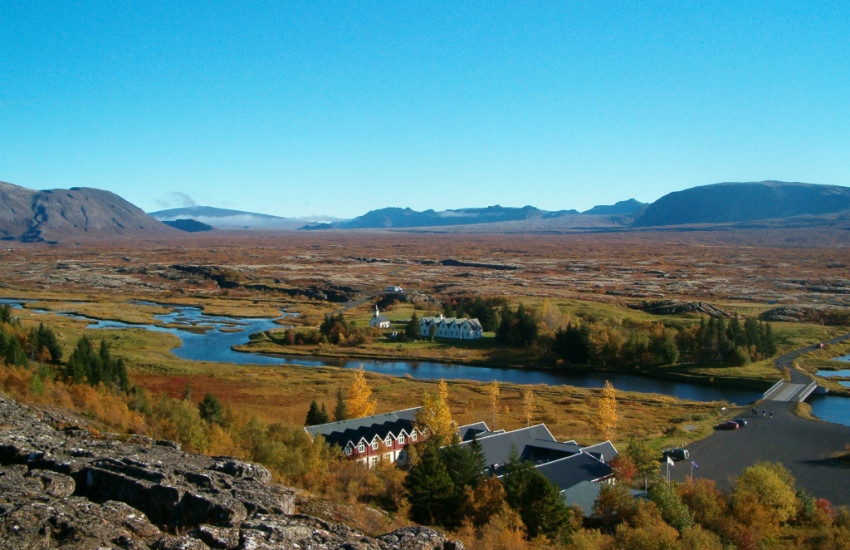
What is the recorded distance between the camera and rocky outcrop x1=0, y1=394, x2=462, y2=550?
7477 mm

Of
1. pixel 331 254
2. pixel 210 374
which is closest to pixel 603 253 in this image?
pixel 331 254

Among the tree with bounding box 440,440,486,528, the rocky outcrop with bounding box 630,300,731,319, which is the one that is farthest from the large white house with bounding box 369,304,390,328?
the tree with bounding box 440,440,486,528

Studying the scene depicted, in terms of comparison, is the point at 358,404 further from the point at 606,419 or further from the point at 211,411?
the point at 606,419

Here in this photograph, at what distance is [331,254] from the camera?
653ft

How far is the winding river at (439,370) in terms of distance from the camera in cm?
4575

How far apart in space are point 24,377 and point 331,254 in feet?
577

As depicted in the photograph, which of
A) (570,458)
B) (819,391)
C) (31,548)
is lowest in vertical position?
(819,391)

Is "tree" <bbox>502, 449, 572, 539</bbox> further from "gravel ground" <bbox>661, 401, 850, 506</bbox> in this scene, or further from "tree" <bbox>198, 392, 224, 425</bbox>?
"tree" <bbox>198, 392, 224, 425</bbox>

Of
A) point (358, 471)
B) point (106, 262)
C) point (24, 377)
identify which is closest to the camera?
point (358, 471)

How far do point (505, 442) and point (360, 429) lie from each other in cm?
628

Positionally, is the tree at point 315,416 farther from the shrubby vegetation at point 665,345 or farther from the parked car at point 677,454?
the shrubby vegetation at point 665,345

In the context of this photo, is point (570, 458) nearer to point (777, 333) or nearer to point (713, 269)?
point (777, 333)

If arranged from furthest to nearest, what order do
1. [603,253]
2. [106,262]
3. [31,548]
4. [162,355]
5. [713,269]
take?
[603,253]
[106,262]
[713,269]
[162,355]
[31,548]

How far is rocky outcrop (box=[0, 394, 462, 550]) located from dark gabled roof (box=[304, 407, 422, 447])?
1488 cm
